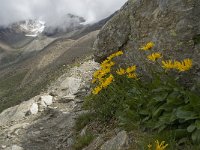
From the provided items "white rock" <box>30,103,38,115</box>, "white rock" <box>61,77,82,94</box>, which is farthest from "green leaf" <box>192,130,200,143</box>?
"white rock" <box>61,77,82,94</box>

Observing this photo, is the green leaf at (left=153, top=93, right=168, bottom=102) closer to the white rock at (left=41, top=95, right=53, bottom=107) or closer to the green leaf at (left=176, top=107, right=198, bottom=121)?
the green leaf at (left=176, top=107, right=198, bottom=121)

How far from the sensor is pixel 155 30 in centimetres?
909

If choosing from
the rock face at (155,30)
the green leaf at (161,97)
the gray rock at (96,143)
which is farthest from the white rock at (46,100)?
the green leaf at (161,97)

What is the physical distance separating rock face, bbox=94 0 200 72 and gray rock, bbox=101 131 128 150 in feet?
5.86

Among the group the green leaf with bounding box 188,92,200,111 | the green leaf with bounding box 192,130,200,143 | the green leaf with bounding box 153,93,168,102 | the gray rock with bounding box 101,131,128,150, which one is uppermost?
the green leaf with bounding box 153,93,168,102

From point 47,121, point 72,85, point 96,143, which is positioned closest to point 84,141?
point 96,143

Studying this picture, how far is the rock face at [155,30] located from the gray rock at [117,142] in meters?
1.79

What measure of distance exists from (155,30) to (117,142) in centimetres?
265

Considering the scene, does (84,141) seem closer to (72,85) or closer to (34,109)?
(34,109)

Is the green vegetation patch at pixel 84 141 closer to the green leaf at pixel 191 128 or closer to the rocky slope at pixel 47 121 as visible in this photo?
the rocky slope at pixel 47 121

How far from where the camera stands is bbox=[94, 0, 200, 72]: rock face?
8148 millimetres

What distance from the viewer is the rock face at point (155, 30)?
8.15 metres

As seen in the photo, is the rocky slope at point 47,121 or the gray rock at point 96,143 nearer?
the gray rock at point 96,143

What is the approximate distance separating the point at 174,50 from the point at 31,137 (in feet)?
16.8
